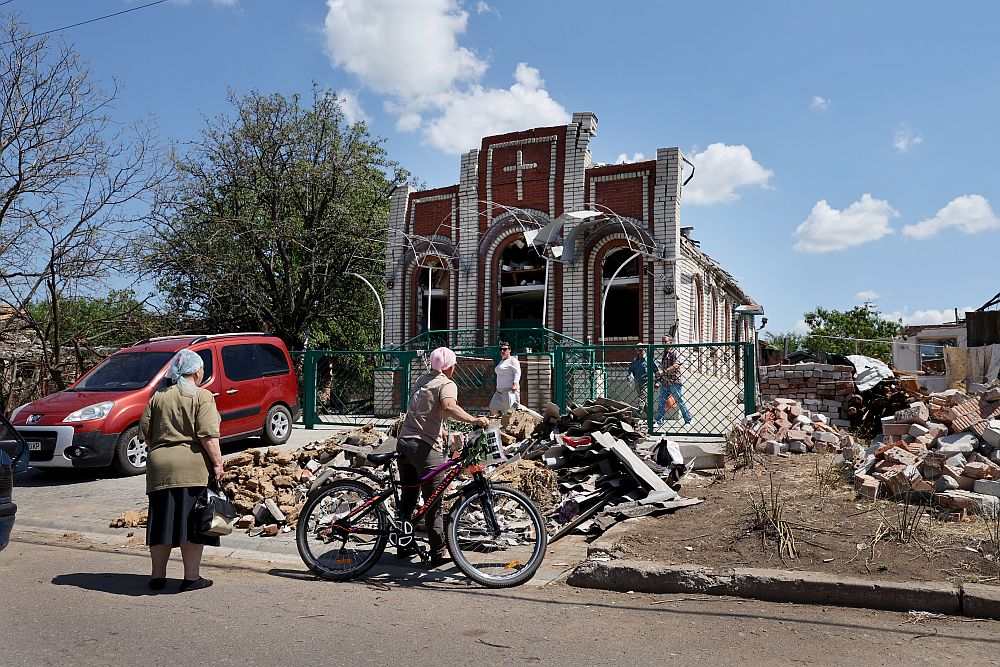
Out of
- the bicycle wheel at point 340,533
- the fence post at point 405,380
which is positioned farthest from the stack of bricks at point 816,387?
the bicycle wheel at point 340,533

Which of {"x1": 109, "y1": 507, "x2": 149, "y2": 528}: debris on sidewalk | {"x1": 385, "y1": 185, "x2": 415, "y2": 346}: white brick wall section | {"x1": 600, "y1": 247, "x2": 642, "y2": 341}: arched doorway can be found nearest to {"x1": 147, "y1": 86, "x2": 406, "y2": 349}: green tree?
{"x1": 385, "y1": 185, "x2": 415, "y2": 346}: white brick wall section

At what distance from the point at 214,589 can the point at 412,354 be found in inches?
354

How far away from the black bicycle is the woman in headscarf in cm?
83

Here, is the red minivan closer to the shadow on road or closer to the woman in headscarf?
the shadow on road

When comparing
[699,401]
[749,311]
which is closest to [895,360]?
[749,311]

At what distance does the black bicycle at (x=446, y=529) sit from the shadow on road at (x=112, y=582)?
113 cm

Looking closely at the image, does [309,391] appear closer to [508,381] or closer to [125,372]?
[125,372]

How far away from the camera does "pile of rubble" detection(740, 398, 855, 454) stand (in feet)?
30.8

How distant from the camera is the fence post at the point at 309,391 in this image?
14.8 m

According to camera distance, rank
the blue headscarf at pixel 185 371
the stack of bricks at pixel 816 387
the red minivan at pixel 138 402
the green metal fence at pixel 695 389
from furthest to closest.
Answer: the green metal fence at pixel 695 389 → the stack of bricks at pixel 816 387 → the red minivan at pixel 138 402 → the blue headscarf at pixel 185 371

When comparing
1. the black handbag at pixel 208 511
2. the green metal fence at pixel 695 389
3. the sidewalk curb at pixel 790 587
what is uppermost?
the green metal fence at pixel 695 389

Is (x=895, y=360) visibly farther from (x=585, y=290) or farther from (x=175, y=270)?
(x=175, y=270)

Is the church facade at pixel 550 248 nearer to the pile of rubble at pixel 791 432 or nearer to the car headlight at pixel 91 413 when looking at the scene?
the pile of rubble at pixel 791 432

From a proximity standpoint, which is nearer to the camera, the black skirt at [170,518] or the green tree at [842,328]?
the black skirt at [170,518]
